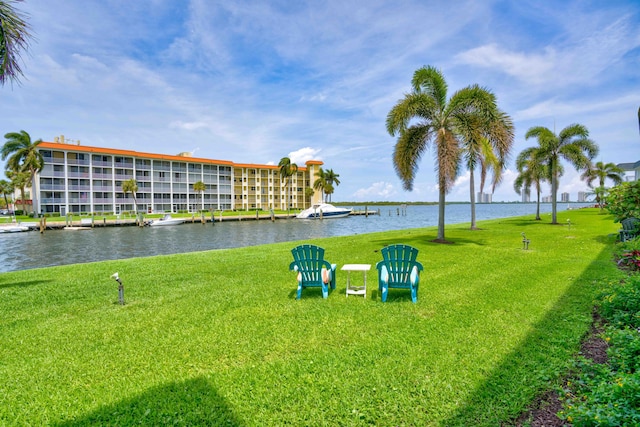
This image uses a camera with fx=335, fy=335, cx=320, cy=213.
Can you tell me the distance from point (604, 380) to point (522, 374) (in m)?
0.71

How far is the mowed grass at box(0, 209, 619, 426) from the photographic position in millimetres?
3195

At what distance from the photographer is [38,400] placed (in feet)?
11.3

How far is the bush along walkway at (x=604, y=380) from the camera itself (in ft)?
8.26

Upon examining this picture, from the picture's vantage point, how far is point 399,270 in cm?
656

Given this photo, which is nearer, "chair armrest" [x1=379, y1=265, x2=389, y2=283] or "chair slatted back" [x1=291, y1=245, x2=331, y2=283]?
"chair armrest" [x1=379, y1=265, x2=389, y2=283]

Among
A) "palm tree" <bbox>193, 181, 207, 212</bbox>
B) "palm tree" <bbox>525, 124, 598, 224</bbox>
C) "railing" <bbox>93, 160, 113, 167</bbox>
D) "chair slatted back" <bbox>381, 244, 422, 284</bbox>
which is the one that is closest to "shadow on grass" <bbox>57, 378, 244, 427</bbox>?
"chair slatted back" <bbox>381, 244, 422, 284</bbox>

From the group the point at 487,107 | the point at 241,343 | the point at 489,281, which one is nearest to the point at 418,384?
the point at 241,343

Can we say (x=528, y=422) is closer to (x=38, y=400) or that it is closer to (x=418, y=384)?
(x=418, y=384)

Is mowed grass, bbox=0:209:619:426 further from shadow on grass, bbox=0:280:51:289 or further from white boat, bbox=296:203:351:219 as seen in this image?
white boat, bbox=296:203:351:219

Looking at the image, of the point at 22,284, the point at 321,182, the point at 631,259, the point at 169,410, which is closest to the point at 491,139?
the point at 631,259

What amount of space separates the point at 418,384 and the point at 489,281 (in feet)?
17.4

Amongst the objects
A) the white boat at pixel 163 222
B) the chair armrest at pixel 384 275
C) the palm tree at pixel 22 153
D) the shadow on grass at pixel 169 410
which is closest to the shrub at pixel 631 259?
the chair armrest at pixel 384 275

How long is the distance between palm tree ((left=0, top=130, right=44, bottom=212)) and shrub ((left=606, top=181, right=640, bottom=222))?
65154 millimetres

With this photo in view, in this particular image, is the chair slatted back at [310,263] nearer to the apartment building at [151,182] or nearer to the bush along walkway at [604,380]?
the bush along walkway at [604,380]
